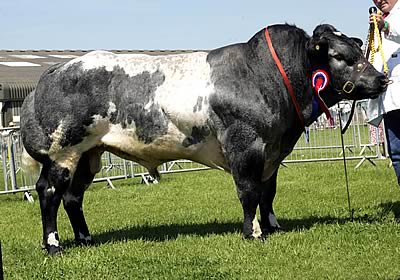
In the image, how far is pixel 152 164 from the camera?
8.22m

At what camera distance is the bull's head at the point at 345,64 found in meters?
7.45

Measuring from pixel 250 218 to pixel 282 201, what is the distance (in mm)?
3493

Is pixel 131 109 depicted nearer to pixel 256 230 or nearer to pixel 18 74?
pixel 256 230

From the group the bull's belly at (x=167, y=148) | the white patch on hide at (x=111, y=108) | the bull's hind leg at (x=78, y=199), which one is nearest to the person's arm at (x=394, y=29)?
the bull's belly at (x=167, y=148)

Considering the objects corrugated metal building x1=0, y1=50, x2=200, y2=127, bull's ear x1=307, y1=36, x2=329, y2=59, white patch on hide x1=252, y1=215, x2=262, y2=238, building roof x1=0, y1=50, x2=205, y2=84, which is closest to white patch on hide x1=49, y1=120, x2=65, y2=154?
white patch on hide x1=252, y1=215, x2=262, y2=238

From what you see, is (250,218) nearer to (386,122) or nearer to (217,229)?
(217,229)

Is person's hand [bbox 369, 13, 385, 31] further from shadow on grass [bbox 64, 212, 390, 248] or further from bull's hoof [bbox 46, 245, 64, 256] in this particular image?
bull's hoof [bbox 46, 245, 64, 256]

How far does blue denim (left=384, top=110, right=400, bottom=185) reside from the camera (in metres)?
8.17

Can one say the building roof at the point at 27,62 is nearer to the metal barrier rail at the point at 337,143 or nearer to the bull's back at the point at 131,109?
the metal barrier rail at the point at 337,143

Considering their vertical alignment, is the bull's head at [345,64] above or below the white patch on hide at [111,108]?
above

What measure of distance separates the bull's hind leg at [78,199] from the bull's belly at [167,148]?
1.52ft

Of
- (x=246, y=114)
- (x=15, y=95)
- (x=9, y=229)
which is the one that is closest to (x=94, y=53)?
(x=246, y=114)

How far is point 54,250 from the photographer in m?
7.70

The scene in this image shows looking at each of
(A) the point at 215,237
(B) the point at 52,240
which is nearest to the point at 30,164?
(B) the point at 52,240
